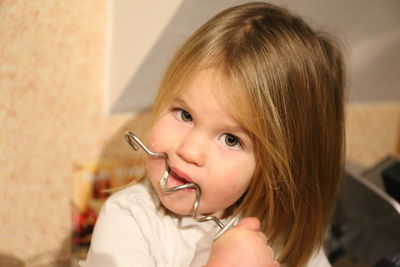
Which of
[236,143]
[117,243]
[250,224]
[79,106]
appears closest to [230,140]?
[236,143]

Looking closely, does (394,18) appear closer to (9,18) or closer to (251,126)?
(251,126)

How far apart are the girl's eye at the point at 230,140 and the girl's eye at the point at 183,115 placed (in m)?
0.06

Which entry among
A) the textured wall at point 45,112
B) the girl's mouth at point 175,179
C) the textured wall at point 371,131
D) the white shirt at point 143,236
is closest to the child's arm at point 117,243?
the white shirt at point 143,236

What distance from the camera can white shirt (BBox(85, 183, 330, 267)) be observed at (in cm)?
70

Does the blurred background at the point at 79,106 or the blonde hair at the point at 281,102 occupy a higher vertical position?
the blonde hair at the point at 281,102

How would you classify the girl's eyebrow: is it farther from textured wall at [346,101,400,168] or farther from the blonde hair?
textured wall at [346,101,400,168]

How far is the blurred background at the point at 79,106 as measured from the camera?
816 millimetres

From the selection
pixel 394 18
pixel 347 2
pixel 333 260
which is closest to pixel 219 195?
pixel 333 260

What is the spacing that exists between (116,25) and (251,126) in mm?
359

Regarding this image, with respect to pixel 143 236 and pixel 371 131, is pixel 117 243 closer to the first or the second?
pixel 143 236

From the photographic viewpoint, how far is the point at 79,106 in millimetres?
901

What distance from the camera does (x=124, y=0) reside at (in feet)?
2.76

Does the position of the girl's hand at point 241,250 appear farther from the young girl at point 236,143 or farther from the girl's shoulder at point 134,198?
the girl's shoulder at point 134,198

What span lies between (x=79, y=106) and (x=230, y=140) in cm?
36
